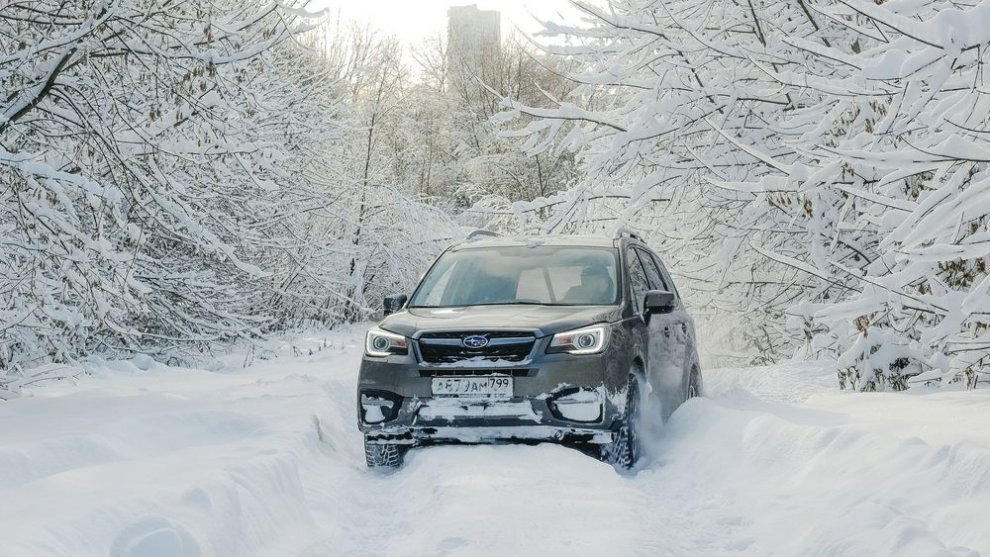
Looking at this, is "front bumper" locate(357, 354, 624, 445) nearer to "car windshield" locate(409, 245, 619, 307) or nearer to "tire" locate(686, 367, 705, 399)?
"car windshield" locate(409, 245, 619, 307)

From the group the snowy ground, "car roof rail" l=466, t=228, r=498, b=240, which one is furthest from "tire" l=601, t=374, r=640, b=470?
"car roof rail" l=466, t=228, r=498, b=240

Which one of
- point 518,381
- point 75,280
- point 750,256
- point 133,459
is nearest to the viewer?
point 133,459

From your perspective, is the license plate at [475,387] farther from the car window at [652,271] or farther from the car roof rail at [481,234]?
the car window at [652,271]

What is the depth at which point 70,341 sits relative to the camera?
11570mm

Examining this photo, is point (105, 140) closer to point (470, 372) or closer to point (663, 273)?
point (470, 372)

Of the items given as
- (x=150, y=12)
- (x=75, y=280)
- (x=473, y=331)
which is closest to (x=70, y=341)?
(x=75, y=280)

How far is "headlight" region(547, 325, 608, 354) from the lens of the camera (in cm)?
642

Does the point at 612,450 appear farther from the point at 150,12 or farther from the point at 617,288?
the point at 150,12

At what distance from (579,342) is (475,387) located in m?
0.74

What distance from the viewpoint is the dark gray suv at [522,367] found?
632 cm

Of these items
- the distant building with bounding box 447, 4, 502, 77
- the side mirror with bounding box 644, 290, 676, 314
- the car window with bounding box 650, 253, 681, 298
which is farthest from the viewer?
the distant building with bounding box 447, 4, 502, 77

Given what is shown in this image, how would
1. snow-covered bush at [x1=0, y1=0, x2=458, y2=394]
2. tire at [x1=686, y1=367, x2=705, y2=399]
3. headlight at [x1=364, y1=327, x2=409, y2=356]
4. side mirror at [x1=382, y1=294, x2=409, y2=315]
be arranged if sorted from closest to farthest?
1. headlight at [x1=364, y1=327, x2=409, y2=356]
2. snow-covered bush at [x1=0, y1=0, x2=458, y2=394]
3. side mirror at [x1=382, y1=294, x2=409, y2=315]
4. tire at [x1=686, y1=367, x2=705, y2=399]

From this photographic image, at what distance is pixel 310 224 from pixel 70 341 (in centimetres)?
1042

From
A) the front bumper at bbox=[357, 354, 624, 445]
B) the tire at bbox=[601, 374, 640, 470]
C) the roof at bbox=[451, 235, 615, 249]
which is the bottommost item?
the tire at bbox=[601, 374, 640, 470]
